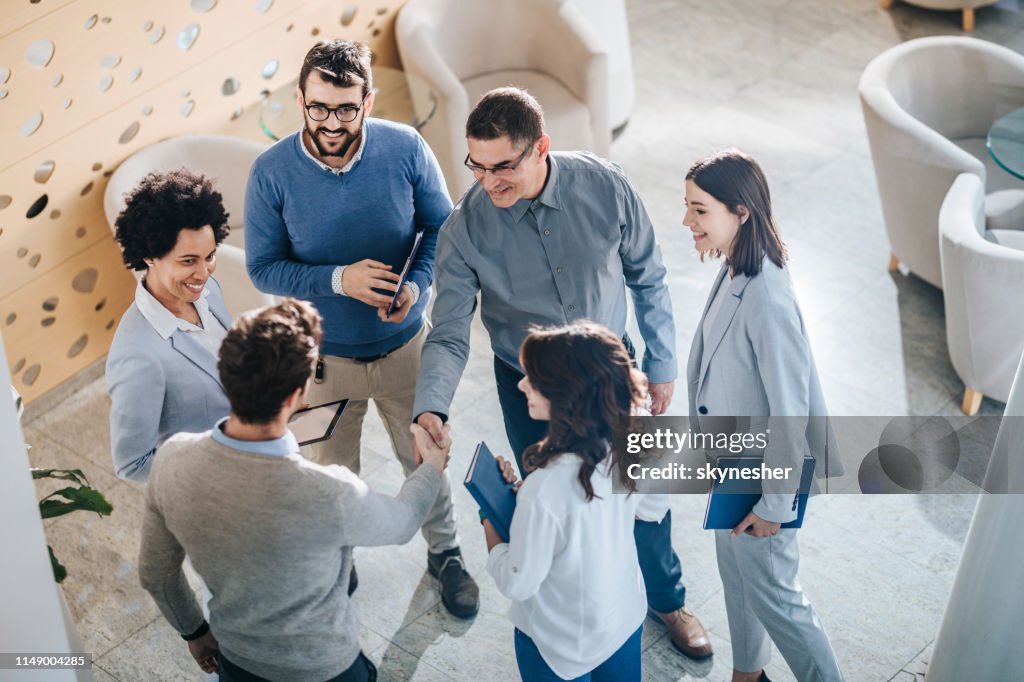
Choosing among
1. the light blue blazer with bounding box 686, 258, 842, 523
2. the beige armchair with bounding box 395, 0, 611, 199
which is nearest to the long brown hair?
the light blue blazer with bounding box 686, 258, 842, 523

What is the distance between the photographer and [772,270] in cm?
276

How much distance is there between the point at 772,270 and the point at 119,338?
157cm

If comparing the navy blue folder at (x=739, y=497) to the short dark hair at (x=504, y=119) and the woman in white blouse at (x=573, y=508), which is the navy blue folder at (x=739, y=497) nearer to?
the woman in white blouse at (x=573, y=508)

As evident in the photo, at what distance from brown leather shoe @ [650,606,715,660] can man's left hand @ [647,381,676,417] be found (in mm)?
685

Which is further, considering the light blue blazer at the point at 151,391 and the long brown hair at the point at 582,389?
the light blue blazer at the point at 151,391

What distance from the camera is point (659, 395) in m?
3.35

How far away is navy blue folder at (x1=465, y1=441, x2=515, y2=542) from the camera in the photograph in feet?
8.20

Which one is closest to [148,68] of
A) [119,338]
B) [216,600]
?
[119,338]

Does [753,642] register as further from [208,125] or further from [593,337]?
[208,125]

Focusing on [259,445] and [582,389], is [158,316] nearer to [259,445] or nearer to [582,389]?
[259,445]

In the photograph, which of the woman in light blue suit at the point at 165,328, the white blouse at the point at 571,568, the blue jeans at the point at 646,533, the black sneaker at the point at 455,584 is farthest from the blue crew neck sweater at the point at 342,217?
the white blouse at the point at 571,568

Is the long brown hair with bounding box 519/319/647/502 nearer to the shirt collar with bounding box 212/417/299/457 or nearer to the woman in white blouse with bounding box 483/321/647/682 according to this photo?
the woman in white blouse with bounding box 483/321/647/682

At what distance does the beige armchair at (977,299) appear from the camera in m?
4.23

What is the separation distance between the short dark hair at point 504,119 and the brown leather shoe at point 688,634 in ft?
5.18
